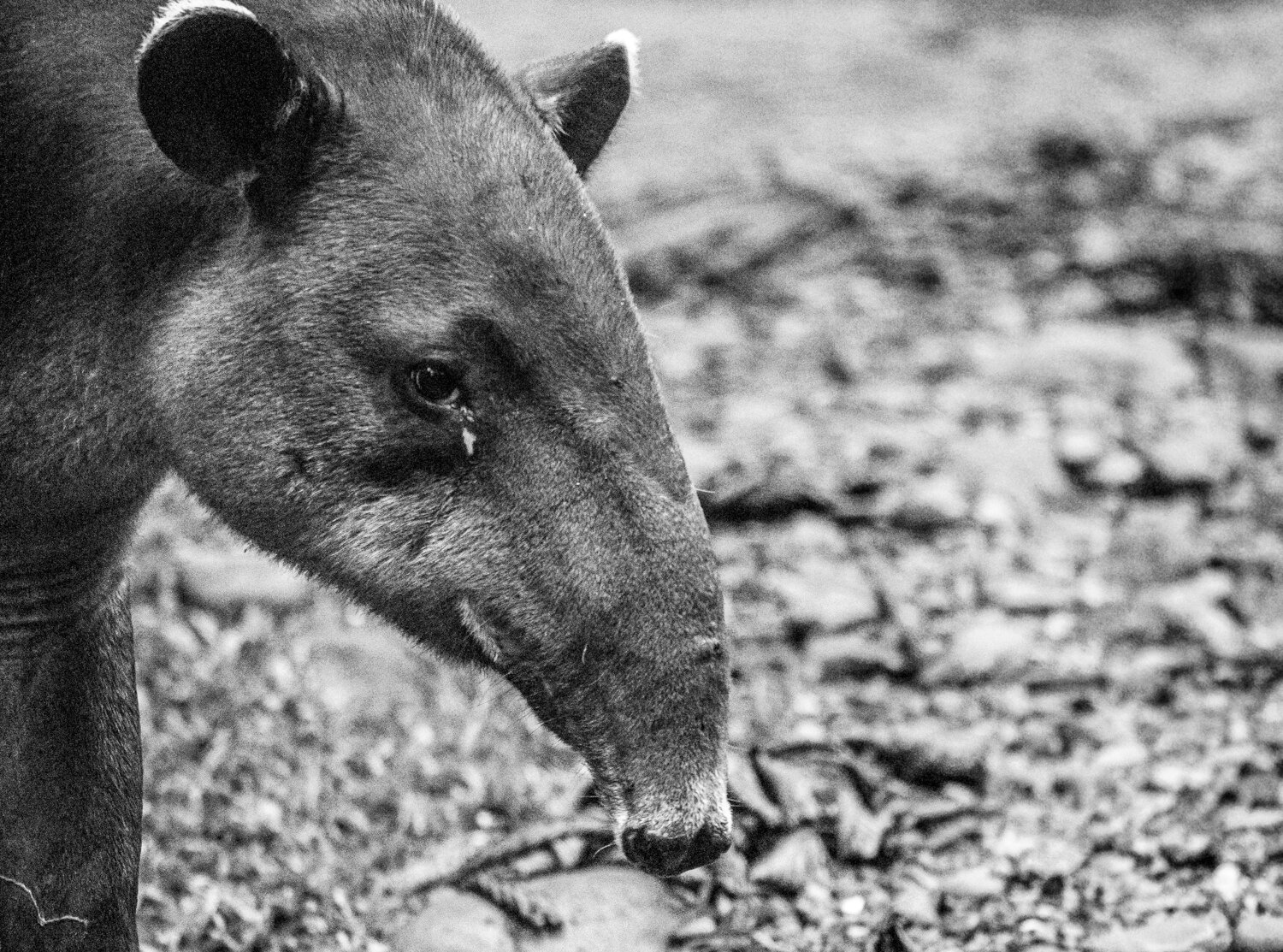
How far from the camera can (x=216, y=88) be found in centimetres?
328

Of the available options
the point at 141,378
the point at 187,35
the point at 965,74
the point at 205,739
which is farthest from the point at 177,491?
the point at 965,74

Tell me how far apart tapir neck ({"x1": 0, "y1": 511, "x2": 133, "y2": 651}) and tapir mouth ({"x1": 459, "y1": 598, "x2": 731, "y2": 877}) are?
97cm

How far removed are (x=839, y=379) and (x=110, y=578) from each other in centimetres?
484

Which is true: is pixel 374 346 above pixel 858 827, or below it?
above

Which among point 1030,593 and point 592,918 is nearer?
point 592,918

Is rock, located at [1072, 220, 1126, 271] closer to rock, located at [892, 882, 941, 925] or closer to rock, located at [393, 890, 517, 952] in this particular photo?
rock, located at [892, 882, 941, 925]

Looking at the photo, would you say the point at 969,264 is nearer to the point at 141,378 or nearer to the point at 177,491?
the point at 177,491

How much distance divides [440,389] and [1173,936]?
2540 millimetres

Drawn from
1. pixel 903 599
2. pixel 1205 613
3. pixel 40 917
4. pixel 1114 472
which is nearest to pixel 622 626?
pixel 40 917

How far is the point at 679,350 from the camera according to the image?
8.57 meters

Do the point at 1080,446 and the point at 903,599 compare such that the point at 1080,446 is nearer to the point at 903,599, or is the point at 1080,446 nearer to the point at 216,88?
the point at 903,599

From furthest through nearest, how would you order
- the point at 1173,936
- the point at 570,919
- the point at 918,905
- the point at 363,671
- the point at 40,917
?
the point at 363,671, the point at 918,905, the point at 570,919, the point at 1173,936, the point at 40,917

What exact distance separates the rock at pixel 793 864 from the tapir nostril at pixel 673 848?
1.81 meters

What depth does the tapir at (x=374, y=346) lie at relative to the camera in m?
3.26
